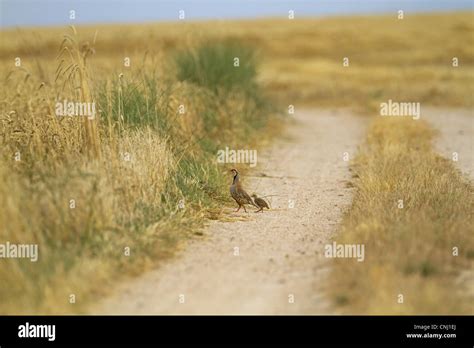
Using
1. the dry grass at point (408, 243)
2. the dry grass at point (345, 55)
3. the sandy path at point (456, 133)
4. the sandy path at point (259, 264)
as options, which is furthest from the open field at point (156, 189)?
the dry grass at point (345, 55)

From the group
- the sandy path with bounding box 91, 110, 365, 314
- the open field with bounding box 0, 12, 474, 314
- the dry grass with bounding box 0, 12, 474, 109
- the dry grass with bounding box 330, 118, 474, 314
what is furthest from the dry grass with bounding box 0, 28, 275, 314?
the dry grass with bounding box 330, 118, 474, 314

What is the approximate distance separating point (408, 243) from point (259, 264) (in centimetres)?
135

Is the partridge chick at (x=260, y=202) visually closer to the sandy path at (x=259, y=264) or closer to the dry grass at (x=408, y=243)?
the sandy path at (x=259, y=264)

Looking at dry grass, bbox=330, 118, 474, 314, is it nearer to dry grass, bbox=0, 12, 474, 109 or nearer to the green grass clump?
dry grass, bbox=0, 12, 474, 109

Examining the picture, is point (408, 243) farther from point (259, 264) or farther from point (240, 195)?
point (240, 195)

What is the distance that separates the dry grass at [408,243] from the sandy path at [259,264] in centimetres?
31

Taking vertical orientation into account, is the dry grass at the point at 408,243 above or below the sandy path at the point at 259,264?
above

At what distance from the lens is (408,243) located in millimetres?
6227

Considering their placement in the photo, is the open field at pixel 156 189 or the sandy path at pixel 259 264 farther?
the open field at pixel 156 189

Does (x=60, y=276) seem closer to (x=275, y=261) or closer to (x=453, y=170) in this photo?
(x=275, y=261)

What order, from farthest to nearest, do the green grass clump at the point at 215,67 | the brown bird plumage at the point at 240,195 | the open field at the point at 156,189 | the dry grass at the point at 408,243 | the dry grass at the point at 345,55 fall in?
the dry grass at the point at 345,55 < the green grass clump at the point at 215,67 < the brown bird plumage at the point at 240,195 < the open field at the point at 156,189 < the dry grass at the point at 408,243

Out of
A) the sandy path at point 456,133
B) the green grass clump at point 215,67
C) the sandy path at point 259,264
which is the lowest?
the sandy path at point 259,264

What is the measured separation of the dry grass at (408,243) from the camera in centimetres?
538

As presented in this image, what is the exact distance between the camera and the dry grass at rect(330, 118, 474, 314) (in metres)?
5.38
